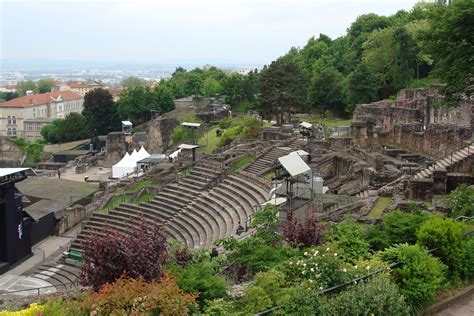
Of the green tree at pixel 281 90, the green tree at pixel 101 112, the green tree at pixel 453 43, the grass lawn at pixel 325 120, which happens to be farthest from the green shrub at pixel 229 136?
the green tree at pixel 101 112

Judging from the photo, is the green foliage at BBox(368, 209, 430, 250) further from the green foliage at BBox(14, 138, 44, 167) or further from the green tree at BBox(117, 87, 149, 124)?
the green tree at BBox(117, 87, 149, 124)

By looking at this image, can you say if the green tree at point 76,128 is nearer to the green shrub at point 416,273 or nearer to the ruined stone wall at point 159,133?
the ruined stone wall at point 159,133

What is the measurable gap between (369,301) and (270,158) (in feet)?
78.1

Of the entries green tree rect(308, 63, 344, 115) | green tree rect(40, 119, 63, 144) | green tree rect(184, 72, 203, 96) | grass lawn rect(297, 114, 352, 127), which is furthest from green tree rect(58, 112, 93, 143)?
green tree rect(308, 63, 344, 115)

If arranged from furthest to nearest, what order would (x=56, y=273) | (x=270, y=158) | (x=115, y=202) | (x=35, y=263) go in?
(x=115, y=202) → (x=270, y=158) → (x=35, y=263) → (x=56, y=273)

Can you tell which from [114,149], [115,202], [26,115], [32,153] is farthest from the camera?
[26,115]

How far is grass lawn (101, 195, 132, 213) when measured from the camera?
3281 centimetres

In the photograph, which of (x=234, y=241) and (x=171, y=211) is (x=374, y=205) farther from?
(x=171, y=211)

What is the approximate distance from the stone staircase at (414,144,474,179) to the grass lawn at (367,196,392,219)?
1.94 meters

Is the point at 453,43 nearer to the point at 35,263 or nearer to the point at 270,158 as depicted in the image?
A: the point at 270,158

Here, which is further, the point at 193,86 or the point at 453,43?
the point at 193,86

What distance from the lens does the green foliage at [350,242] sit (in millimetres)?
11047

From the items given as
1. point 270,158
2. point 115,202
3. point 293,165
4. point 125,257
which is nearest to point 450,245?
point 125,257

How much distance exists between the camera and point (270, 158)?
3262 cm
